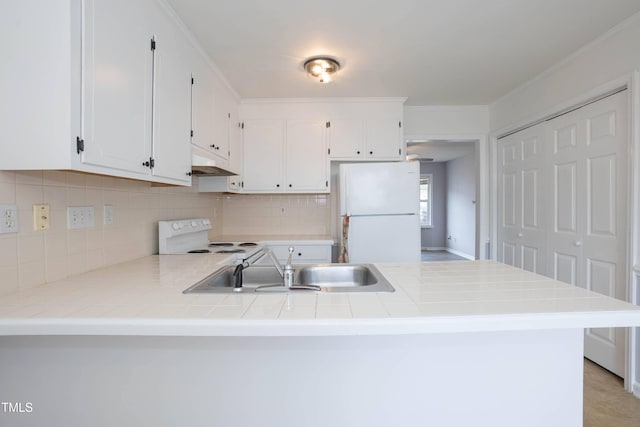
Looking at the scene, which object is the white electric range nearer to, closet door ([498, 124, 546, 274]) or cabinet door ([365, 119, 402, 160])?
cabinet door ([365, 119, 402, 160])

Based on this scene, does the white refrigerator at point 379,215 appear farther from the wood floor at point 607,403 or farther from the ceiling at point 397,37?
the wood floor at point 607,403

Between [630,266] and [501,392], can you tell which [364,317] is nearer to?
[501,392]

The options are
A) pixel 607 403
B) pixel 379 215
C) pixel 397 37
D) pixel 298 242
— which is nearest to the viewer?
pixel 607 403

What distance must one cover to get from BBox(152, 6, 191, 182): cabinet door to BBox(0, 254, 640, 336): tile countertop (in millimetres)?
707

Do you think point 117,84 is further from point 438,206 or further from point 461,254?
point 438,206

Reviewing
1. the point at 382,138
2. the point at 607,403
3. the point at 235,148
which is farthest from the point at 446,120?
the point at 607,403

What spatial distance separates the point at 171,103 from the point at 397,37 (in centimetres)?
145

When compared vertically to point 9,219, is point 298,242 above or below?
below

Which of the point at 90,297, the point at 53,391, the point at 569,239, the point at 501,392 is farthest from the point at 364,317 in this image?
the point at 569,239

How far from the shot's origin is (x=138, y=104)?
1410 mm

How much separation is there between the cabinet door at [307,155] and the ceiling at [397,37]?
46cm

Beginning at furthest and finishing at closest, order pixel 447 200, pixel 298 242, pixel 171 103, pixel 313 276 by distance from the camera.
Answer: pixel 447 200
pixel 298 242
pixel 171 103
pixel 313 276

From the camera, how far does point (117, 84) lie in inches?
49.5

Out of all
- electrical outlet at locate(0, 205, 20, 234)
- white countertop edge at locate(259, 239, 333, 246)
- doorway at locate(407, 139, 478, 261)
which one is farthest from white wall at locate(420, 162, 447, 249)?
electrical outlet at locate(0, 205, 20, 234)
